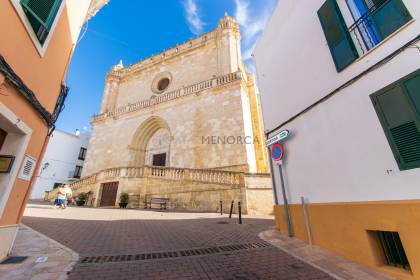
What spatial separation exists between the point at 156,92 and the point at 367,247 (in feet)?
72.0

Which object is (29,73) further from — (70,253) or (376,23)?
(376,23)

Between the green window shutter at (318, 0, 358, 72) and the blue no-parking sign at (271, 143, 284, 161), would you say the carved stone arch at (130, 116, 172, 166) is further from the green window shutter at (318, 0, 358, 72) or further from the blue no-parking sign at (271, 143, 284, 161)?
the green window shutter at (318, 0, 358, 72)

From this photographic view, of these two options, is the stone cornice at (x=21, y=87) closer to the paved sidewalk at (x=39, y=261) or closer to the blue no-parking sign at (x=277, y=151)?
the paved sidewalk at (x=39, y=261)

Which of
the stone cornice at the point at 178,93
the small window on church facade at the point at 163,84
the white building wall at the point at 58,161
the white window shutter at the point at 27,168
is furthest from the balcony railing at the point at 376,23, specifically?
the white building wall at the point at 58,161

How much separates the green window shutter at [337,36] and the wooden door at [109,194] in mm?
13567

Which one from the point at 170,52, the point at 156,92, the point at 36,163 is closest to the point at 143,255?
the point at 36,163

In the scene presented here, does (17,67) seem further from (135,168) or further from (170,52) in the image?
(170,52)

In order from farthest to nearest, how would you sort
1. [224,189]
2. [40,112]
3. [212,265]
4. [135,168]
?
1. [135,168]
2. [224,189]
3. [40,112]
4. [212,265]

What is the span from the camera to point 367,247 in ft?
10.8

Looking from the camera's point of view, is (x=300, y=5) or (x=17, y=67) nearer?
(x=17, y=67)

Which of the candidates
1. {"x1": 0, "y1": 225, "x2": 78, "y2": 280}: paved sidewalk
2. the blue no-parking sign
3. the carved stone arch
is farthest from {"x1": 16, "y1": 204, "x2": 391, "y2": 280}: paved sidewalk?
the carved stone arch

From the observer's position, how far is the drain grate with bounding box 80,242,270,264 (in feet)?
11.8

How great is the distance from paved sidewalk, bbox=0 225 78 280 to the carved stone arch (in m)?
15.0

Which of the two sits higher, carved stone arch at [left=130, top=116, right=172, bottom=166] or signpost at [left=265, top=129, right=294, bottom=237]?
carved stone arch at [left=130, top=116, right=172, bottom=166]
